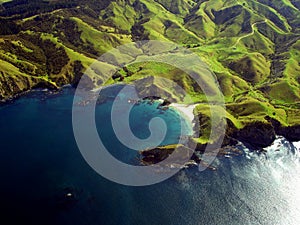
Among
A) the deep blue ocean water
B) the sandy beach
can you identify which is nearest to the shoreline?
the sandy beach

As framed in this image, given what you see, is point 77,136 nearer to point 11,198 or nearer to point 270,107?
point 11,198

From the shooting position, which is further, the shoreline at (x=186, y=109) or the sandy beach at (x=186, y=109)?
the sandy beach at (x=186, y=109)

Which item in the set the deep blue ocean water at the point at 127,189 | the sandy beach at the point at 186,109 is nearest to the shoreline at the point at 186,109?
the sandy beach at the point at 186,109

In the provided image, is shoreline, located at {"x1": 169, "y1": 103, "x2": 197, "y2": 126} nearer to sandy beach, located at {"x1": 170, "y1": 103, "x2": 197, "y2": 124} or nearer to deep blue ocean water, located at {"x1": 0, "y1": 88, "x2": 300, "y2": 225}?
sandy beach, located at {"x1": 170, "y1": 103, "x2": 197, "y2": 124}

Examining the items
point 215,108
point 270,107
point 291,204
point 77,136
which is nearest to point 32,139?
point 77,136

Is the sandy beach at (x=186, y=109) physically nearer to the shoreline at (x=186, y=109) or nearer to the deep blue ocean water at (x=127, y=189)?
the shoreline at (x=186, y=109)

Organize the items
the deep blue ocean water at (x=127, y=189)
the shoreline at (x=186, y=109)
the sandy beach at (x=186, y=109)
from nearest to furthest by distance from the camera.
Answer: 1. the deep blue ocean water at (x=127, y=189)
2. the shoreline at (x=186, y=109)
3. the sandy beach at (x=186, y=109)

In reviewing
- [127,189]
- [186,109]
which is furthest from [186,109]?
[127,189]

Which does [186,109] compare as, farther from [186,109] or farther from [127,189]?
[127,189]

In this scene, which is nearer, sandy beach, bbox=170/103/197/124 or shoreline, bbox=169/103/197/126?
shoreline, bbox=169/103/197/126
